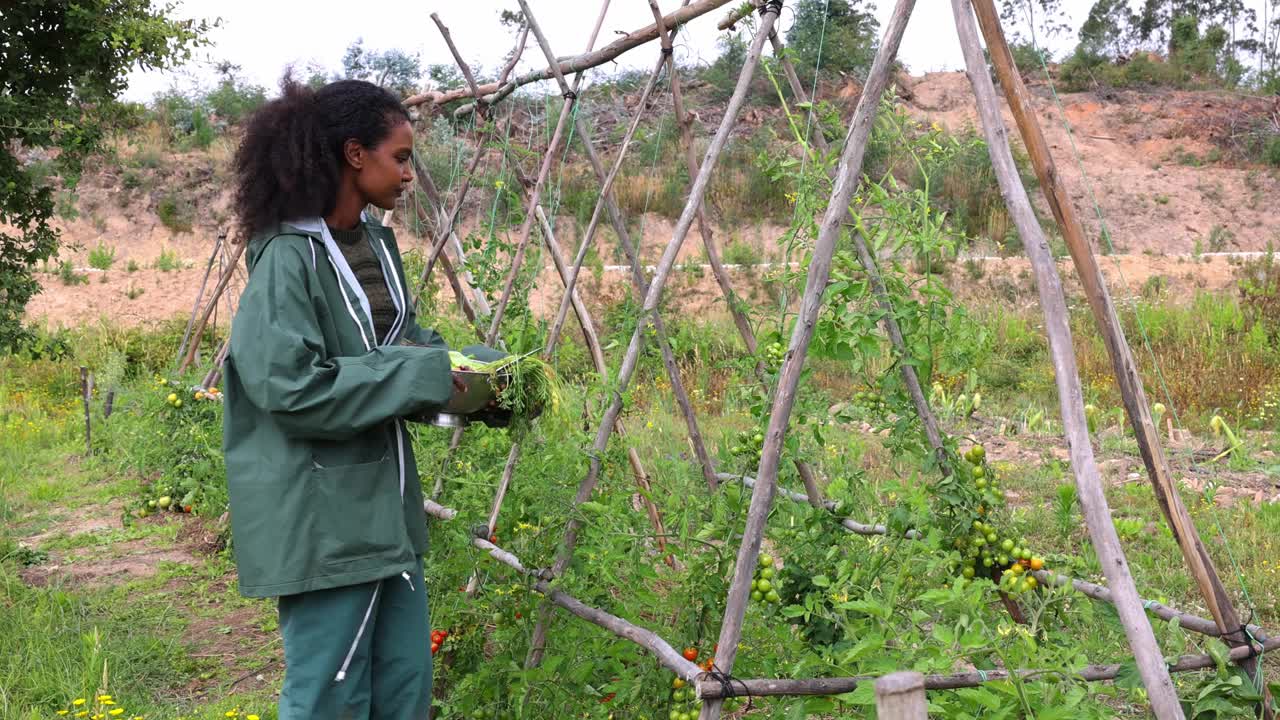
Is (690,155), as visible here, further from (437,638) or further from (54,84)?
(54,84)

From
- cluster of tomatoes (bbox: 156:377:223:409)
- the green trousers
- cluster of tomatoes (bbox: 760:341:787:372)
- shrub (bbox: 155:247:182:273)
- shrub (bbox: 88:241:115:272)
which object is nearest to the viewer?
the green trousers

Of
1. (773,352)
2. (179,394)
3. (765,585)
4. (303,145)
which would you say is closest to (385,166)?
(303,145)

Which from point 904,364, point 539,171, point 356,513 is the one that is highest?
point 539,171

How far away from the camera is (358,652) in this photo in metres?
2.00

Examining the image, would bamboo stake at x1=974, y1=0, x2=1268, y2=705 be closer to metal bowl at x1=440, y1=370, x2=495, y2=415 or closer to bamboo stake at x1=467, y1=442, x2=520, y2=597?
metal bowl at x1=440, y1=370, x2=495, y2=415

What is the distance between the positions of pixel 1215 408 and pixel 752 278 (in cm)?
659

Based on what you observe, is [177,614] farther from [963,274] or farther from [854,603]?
[963,274]

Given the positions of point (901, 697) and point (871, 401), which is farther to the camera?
point (871, 401)

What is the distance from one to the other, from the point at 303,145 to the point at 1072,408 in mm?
1463

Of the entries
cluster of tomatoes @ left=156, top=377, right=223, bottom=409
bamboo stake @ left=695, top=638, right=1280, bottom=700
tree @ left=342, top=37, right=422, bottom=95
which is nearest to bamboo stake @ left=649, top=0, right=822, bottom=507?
bamboo stake @ left=695, top=638, right=1280, bottom=700

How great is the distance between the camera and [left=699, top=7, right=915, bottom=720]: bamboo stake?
2025 millimetres

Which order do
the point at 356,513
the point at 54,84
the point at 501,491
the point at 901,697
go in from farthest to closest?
the point at 54,84
the point at 501,491
the point at 356,513
the point at 901,697

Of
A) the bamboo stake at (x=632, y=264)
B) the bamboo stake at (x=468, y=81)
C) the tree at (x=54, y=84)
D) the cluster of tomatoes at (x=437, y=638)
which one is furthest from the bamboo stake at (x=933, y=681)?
the tree at (x=54, y=84)

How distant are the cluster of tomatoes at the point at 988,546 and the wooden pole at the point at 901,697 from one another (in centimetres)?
108
